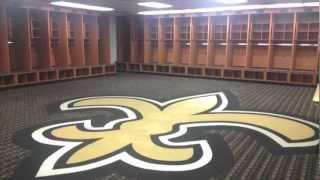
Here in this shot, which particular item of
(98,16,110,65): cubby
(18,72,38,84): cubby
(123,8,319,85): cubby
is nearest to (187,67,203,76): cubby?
(123,8,319,85): cubby

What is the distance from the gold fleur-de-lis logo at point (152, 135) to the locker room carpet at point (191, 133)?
5.8 inches

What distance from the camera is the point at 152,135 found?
4.20m

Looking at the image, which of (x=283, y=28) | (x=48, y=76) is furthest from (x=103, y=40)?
(x=283, y=28)

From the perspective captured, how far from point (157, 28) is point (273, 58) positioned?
13.9 feet

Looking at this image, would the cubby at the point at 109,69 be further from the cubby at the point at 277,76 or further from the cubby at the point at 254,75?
the cubby at the point at 277,76

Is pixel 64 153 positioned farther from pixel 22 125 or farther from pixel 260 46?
pixel 260 46

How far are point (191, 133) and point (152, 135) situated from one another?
0.53 m

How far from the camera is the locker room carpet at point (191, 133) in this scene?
3018 mm

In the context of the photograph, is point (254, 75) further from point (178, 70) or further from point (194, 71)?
point (178, 70)

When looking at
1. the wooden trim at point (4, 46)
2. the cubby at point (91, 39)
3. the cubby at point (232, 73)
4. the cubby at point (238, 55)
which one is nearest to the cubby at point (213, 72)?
the cubby at point (232, 73)

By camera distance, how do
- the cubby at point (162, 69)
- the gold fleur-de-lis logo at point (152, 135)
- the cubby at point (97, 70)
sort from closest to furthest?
the gold fleur-de-lis logo at point (152, 135), the cubby at point (97, 70), the cubby at point (162, 69)

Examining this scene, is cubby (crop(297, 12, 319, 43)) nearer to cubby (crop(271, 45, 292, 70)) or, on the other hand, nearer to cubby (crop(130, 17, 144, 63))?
cubby (crop(271, 45, 292, 70))

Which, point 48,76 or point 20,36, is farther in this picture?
point 48,76

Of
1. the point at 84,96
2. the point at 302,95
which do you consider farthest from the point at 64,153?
the point at 302,95
